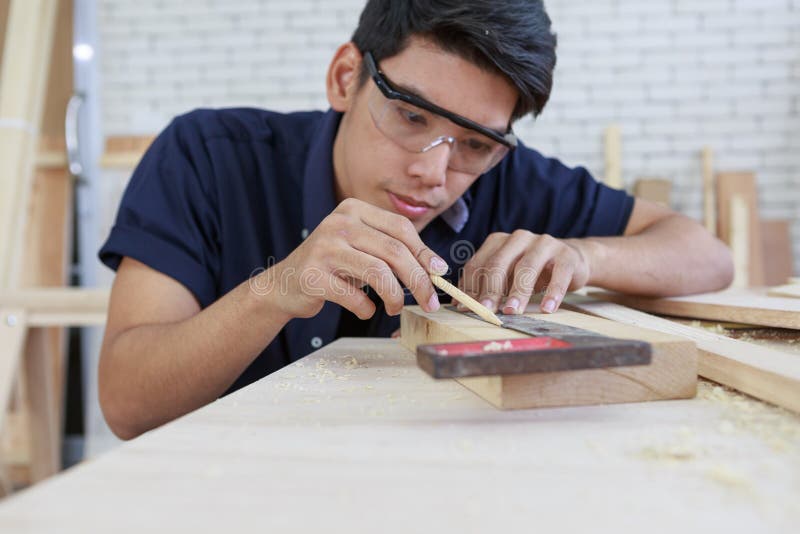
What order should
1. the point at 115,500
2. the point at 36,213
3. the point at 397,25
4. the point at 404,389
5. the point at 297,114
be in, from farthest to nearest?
the point at 36,213 < the point at 297,114 < the point at 397,25 < the point at 404,389 < the point at 115,500

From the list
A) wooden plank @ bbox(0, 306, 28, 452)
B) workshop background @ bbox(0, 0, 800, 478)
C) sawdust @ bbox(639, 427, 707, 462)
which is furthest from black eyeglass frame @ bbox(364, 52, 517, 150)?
workshop background @ bbox(0, 0, 800, 478)

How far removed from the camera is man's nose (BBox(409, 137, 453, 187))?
1.50m

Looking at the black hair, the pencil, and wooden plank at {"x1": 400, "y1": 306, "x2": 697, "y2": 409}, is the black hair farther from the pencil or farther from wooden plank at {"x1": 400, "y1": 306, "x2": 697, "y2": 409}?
wooden plank at {"x1": 400, "y1": 306, "x2": 697, "y2": 409}

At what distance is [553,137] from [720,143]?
3.56 ft

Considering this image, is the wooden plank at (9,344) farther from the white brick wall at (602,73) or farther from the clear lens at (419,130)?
the white brick wall at (602,73)

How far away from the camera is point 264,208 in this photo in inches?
73.8

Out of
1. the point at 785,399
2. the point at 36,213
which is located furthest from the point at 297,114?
the point at 36,213

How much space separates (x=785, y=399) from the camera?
802mm

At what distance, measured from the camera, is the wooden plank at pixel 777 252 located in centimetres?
420

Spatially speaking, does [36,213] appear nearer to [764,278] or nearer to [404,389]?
[404,389]

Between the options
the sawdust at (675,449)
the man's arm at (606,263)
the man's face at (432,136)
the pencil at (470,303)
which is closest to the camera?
the sawdust at (675,449)

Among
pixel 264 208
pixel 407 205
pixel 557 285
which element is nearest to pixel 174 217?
pixel 264 208

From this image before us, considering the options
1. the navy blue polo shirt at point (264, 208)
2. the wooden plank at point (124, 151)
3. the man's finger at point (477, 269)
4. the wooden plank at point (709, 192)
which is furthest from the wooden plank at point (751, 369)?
the wooden plank at point (124, 151)

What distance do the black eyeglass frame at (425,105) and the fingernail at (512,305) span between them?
1.43ft
